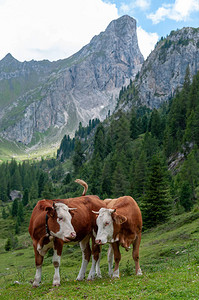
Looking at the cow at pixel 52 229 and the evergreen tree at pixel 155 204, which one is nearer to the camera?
the cow at pixel 52 229

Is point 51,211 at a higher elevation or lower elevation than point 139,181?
higher

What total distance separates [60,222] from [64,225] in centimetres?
22

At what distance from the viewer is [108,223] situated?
1138cm

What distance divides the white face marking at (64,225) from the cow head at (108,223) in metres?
1.27

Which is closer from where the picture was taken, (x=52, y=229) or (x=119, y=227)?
(x=52, y=229)

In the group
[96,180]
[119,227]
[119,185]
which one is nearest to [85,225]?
[119,227]

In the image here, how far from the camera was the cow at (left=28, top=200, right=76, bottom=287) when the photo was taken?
10.9 m

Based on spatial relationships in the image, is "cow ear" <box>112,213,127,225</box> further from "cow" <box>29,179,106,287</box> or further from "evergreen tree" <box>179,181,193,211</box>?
"evergreen tree" <box>179,181,193,211</box>

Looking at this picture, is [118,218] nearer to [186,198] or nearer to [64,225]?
[64,225]

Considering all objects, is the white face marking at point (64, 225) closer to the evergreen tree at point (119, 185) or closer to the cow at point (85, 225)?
the cow at point (85, 225)

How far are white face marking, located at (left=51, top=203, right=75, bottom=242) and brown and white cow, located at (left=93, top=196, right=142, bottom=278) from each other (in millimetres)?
1258

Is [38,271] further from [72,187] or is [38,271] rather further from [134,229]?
[72,187]

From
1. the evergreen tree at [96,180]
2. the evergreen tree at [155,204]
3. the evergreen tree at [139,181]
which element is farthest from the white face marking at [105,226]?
the evergreen tree at [96,180]

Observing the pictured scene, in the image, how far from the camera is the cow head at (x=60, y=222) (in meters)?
10.8
